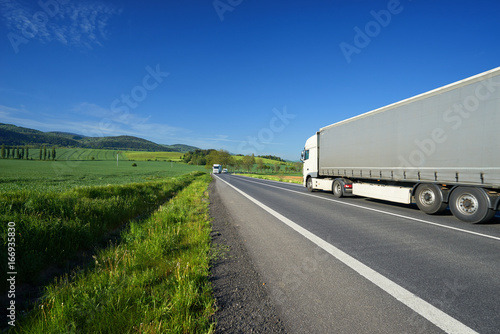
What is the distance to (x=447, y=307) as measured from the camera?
7.42ft

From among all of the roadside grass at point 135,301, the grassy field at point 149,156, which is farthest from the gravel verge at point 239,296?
the grassy field at point 149,156

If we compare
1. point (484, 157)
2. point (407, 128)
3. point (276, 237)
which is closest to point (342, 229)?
point (276, 237)

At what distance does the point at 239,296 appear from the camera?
99.6 inches

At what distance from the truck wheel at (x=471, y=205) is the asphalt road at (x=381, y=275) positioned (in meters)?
0.32

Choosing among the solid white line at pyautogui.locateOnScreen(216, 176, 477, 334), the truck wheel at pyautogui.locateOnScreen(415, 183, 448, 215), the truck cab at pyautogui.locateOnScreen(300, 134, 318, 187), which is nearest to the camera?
the solid white line at pyautogui.locateOnScreen(216, 176, 477, 334)

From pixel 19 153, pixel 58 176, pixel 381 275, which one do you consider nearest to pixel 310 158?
pixel 381 275

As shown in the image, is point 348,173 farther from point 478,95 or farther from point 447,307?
point 447,307

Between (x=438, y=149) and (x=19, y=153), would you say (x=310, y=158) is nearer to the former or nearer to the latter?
(x=438, y=149)

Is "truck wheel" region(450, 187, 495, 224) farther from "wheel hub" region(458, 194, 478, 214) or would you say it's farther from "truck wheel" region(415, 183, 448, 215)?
"truck wheel" region(415, 183, 448, 215)

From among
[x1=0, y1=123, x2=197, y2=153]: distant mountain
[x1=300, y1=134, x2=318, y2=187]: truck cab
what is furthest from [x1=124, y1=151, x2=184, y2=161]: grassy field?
[x1=300, y1=134, x2=318, y2=187]: truck cab

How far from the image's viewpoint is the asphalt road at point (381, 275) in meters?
2.08

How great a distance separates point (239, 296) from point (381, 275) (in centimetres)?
194

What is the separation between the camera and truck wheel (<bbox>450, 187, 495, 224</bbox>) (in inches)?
230

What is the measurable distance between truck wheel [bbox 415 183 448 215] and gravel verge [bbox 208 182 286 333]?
6582mm
